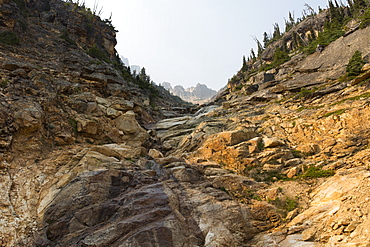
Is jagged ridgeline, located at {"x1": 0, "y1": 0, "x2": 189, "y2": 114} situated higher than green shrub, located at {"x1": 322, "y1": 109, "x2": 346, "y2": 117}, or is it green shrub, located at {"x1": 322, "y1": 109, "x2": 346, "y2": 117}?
jagged ridgeline, located at {"x1": 0, "y1": 0, "x2": 189, "y2": 114}

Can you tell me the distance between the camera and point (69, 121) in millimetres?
14406

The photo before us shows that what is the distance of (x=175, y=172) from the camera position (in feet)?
36.1

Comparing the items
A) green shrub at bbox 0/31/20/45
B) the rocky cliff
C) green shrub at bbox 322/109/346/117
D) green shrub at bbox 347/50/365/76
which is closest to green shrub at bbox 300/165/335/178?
the rocky cliff

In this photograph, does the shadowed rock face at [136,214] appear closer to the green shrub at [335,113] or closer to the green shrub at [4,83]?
the green shrub at [4,83]

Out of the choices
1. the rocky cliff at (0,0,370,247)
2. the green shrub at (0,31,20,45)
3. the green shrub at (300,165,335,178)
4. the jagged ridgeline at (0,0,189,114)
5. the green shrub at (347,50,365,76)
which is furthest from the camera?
the jagged ridgeline at (0,0,189,114)

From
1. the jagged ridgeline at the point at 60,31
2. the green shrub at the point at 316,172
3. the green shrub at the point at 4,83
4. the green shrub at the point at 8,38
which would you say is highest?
the jagged ridgeline at the point at 60,31

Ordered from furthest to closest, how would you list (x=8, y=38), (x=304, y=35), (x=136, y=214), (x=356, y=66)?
(x=304, y=35) < (x=8, y=38) < (x=356, y=66) < (x=136, y=214)

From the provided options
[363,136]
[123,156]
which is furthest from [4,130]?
[363,136]

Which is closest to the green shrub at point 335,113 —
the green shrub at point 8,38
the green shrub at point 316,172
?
the green shrub at point 316,172

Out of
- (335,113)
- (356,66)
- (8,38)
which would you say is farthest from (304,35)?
(8,38)

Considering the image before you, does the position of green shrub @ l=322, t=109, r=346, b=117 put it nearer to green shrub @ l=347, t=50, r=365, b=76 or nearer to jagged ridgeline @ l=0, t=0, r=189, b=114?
green shrub @ l=347, t=50, r=365, b=76

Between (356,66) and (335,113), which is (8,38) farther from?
(356,66)

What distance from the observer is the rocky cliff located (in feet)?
21.6

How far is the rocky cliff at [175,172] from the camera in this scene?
660cm
